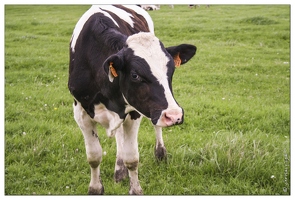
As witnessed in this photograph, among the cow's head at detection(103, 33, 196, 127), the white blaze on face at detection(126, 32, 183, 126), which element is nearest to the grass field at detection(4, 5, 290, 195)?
the cow's head at detection(103, 33, 196, 127)

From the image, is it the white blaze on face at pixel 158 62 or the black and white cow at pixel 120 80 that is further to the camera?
the black and white cow at pixel 120 80

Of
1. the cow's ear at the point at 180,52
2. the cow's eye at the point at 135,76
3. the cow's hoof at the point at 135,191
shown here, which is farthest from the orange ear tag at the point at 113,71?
the cow's hoof at the point at 135,191

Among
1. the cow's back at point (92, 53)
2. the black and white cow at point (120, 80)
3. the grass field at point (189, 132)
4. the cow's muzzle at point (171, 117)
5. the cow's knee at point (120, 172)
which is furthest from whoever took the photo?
the cow's knee at point (120, 172)

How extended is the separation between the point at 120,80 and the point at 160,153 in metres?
1.91

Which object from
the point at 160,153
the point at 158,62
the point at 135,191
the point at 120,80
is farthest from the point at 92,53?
the point at 160,153

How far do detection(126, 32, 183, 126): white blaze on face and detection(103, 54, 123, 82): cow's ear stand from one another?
0.60ft

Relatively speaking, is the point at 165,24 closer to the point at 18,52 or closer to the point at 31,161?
the point at 18,52

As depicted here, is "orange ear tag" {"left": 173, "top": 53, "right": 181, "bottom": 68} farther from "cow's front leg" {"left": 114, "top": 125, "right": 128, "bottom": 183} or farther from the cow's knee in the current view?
the cow's knee

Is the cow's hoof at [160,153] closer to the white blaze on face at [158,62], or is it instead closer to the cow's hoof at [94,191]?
the cow's hoof at [94,191]

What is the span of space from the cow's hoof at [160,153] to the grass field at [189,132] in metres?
0.09

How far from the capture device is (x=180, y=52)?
384 centimetres

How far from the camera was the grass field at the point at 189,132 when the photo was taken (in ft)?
14.9

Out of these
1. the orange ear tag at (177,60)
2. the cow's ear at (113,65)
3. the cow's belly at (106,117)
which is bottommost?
the cow's belly at (106,117)

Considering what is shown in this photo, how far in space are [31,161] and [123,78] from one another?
233cm
